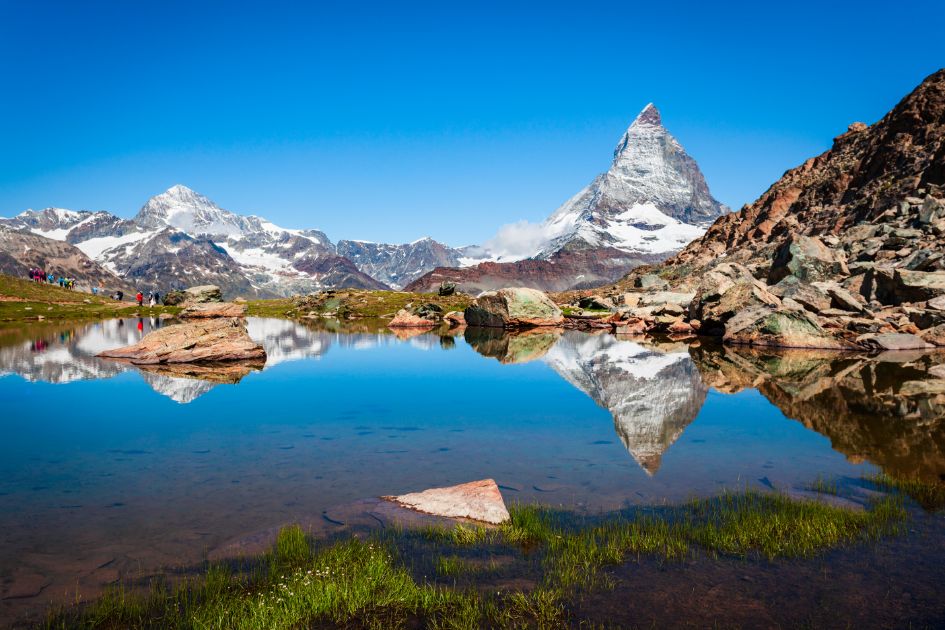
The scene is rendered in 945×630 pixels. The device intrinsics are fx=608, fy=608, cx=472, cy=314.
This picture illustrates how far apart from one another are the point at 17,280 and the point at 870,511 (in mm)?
137351

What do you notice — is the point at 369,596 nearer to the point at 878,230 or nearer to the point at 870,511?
the point at 870,511

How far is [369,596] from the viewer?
8938 mm

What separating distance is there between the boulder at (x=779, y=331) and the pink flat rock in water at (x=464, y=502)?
4264 cm

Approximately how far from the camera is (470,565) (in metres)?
10.1

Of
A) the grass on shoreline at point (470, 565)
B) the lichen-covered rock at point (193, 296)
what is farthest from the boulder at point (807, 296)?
the lichen-covered rock at point (193, 296)

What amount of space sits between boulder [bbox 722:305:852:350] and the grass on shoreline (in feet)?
127

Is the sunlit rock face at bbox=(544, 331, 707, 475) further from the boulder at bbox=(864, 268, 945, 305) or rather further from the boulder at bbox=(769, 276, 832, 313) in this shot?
the boulder at bbox=(864, 268, 945, 305)

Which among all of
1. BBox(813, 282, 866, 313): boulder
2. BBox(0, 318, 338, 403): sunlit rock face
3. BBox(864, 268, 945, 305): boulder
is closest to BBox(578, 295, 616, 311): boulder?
BBox(813, 282, 866, 313): boulder

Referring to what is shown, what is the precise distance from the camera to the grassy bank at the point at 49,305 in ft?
294

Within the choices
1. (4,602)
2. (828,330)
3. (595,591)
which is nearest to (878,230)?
(828,330)

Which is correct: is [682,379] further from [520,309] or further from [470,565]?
[520,309]

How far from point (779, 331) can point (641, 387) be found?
26.3 m

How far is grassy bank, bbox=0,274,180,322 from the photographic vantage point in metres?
89.5

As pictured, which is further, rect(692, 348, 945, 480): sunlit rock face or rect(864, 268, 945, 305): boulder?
rect(864, 268, 945, 305): boulder
